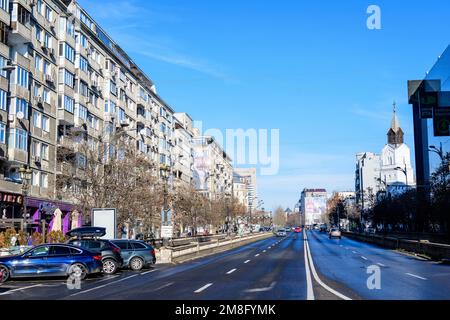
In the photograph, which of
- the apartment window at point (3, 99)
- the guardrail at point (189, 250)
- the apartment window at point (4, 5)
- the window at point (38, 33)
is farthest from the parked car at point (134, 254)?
the window at point (38, 33)

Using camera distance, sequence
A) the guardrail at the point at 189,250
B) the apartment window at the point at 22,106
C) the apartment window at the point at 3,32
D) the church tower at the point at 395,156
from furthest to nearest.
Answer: the church tower at the point at 395,156 → the apartment window at the point at 22,106 → the apartment window at the point at 3,32 → the guardrail at the point at 189,250

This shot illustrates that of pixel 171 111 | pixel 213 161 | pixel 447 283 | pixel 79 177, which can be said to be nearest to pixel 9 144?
pixel 79 177

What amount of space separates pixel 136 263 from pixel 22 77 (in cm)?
2579

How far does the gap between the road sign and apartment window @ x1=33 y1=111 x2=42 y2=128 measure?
2111 inches

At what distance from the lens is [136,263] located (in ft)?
96.6

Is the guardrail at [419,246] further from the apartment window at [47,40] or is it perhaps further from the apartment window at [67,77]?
the apartment window at [47,40]

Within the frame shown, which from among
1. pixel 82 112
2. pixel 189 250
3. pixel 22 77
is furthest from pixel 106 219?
pixel 82 112

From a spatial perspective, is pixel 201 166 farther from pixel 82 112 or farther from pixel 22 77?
pixel 22 77

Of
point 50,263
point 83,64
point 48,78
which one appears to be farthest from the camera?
point 83,64

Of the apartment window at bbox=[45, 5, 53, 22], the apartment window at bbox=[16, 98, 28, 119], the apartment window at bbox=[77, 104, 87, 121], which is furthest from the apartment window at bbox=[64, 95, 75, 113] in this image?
the apartment window at bbox=[16, 98, 28, 119]

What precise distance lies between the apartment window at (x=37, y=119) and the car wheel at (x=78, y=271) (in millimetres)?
30841

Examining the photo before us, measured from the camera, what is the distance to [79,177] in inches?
2093

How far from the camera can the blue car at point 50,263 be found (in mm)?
22875

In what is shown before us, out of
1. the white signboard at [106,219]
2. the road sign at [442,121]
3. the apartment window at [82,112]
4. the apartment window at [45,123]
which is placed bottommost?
the white signboard at [106,219]
